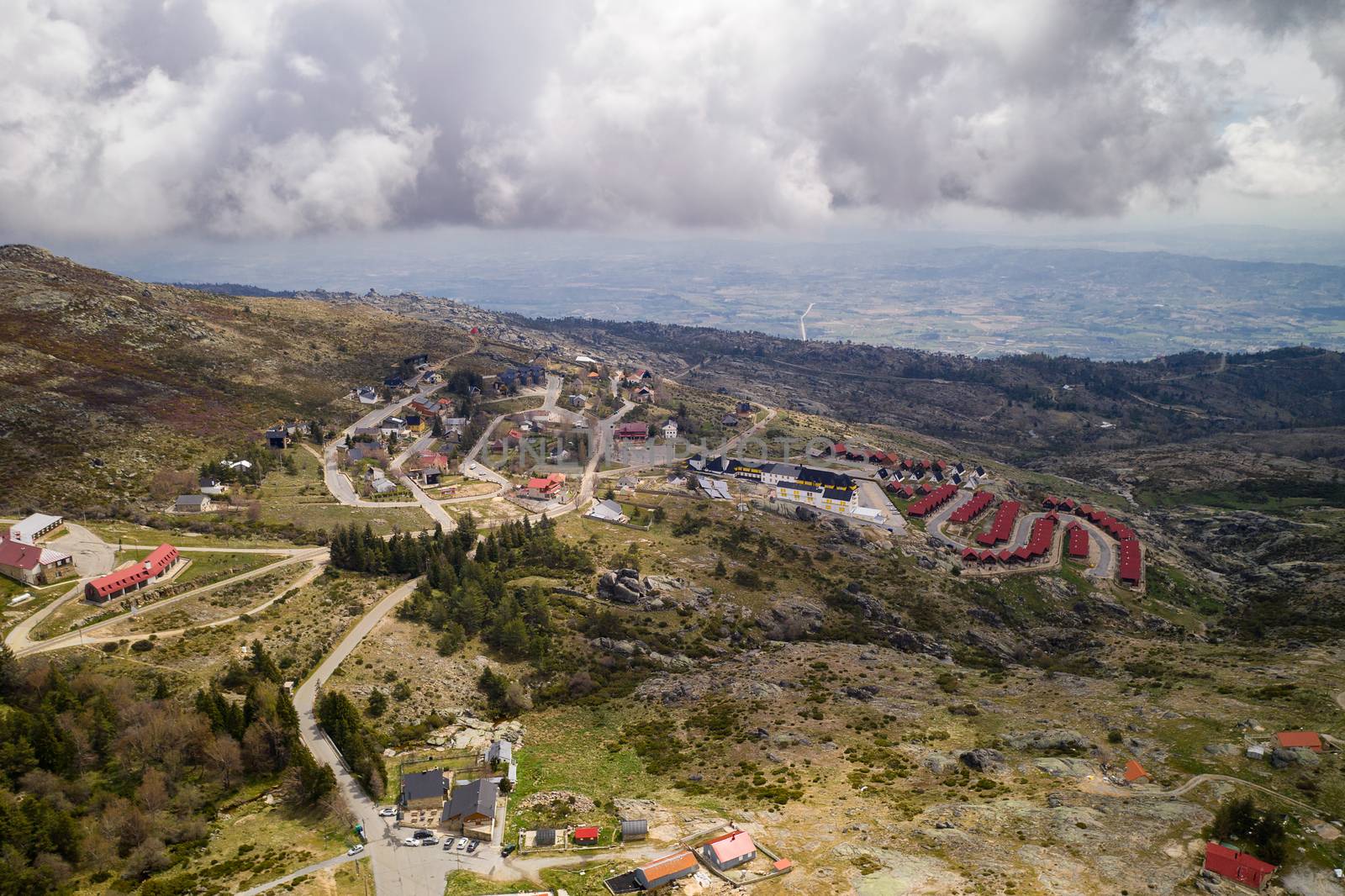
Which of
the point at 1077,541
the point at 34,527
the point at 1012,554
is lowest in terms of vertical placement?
the point at 1012,554

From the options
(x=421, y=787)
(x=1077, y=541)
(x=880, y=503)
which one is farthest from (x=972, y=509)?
(x=421, y=787)

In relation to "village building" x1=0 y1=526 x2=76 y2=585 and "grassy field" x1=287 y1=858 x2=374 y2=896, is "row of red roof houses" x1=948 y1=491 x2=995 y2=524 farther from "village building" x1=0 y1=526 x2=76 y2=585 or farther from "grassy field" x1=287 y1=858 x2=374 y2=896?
"village building" x1=0 y1=526 x2=76 y2=585

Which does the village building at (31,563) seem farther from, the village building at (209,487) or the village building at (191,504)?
the village building at (209,487)

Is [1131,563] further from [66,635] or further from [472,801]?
[66,635]

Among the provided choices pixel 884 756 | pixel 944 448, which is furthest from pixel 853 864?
pixel 944 448

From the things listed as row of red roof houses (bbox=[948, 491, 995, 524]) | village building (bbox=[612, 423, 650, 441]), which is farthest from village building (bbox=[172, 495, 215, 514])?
row of red roof houses (bbox=[948, 491, 995, 524])
